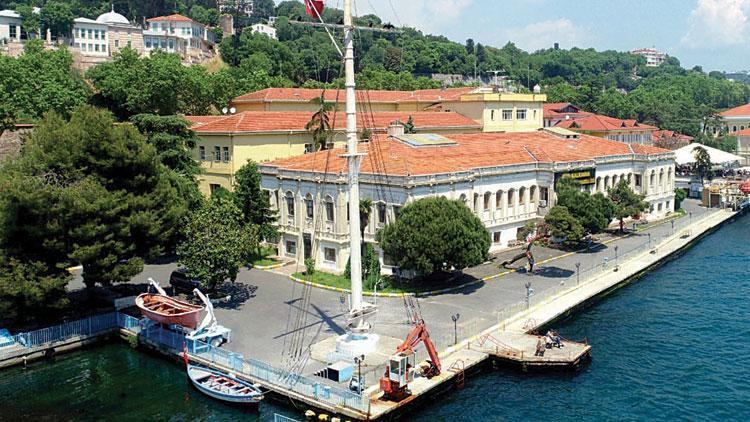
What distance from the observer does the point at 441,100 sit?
85.5 m

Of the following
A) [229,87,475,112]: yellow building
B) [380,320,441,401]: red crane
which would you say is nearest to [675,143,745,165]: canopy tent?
[229,87,475,112]: yellow building

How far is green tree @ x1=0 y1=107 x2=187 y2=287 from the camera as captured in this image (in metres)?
36.8

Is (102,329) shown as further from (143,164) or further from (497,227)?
(497,227)

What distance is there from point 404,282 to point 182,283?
14.2 meters

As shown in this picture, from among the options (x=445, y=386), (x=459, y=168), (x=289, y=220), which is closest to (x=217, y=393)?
(x=445, y=386)

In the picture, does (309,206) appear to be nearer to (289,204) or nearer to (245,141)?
(289,204)

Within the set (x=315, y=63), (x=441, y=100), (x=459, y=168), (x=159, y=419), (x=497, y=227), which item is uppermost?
(x=315, y=63)

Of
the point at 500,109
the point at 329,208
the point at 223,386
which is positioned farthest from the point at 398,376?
the point at 500,109

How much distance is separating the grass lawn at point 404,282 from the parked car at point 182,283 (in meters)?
7.71

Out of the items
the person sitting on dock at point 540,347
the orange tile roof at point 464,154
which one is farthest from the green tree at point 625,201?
→ the person sitting on dock at point 540,347

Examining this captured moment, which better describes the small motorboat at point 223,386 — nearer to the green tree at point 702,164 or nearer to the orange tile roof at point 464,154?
the orange tile roof at point 464,154

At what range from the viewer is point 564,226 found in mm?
52062

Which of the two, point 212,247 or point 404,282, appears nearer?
point 212,247

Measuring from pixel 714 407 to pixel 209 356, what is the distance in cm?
2325
